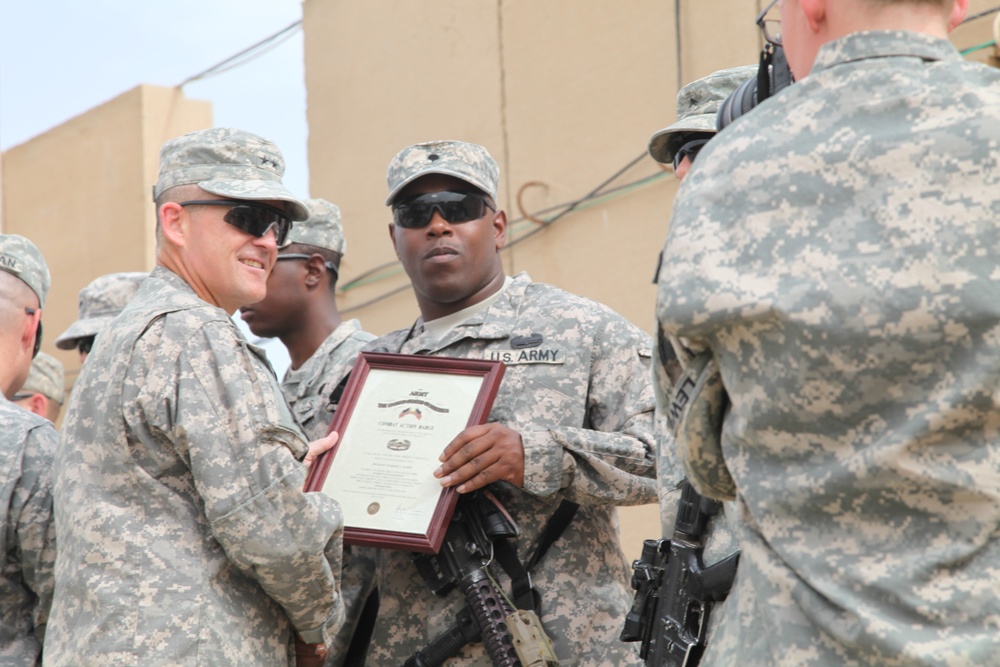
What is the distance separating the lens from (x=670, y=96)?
7.40 m

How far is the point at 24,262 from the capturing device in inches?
179

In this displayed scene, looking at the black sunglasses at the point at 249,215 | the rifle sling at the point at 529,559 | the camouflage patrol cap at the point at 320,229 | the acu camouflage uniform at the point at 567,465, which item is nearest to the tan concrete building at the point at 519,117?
the camouflage patrol cap at the point at 320,229

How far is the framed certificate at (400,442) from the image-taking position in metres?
3.90

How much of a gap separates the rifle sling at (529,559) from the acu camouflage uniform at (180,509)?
0.67 meters

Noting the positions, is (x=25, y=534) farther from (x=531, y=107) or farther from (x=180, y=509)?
(x=531, y=107)

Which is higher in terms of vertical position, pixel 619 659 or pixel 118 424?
pixel 118 424

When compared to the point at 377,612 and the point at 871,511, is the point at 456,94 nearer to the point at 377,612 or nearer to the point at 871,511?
the point at 377,612

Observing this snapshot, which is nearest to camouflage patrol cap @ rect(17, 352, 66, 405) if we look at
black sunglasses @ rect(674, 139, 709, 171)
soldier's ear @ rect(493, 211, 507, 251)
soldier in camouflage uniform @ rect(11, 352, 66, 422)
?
soldier in camouflage uniform @ rect(11, 352, 66, 422)

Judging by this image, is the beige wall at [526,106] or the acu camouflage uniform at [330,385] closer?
the acu camouflage uniform at [330,385]

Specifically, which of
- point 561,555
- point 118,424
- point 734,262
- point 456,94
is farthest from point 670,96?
point 734,262

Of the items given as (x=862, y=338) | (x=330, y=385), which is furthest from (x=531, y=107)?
(x=862, y=338)

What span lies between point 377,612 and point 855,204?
104 inches

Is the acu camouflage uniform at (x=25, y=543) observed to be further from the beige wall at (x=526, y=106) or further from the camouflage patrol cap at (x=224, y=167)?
the beige wall at (x=526, y=106)

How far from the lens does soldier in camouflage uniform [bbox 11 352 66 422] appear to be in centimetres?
645
